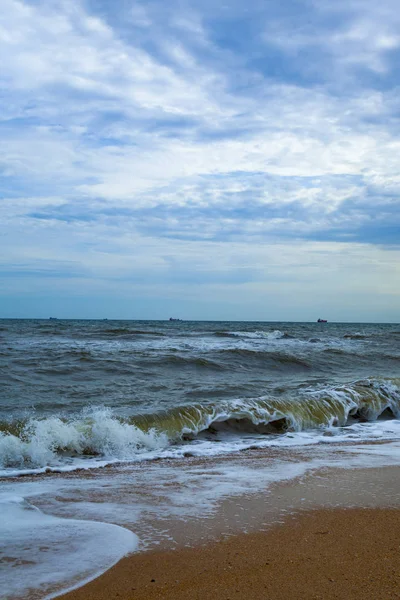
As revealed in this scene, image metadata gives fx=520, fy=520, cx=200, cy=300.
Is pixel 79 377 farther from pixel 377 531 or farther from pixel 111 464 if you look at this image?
pixel 377 531

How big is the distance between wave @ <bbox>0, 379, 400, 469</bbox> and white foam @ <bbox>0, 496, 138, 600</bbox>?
7.93 ft

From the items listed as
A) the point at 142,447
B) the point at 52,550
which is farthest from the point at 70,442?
the point at 52,550

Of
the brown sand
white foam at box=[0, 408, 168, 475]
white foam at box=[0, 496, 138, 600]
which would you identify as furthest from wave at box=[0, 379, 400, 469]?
the brown sand

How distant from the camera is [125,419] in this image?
25.5 feet

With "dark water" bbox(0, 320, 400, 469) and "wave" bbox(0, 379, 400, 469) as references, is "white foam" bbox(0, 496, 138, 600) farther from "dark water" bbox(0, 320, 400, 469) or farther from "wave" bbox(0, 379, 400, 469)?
"dark water" bbox(0, 320, 400, 469)

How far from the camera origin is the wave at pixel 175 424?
21.2 ft

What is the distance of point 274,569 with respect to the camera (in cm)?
289

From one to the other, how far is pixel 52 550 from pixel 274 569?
1.35 m

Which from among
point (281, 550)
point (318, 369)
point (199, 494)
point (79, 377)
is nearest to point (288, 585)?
point (281, 550)

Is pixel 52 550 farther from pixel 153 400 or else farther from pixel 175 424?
pixel 153 400

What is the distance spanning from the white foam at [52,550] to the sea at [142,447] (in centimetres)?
1

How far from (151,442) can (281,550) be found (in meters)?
4.25

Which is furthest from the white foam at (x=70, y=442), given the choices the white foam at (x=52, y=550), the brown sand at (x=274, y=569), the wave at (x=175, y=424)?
the brown sand at (x=274, y=569)

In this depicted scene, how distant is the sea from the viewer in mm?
3377
